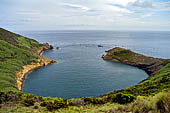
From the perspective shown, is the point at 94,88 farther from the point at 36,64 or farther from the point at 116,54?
the point at 116,54

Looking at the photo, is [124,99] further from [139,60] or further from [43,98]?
[139,60]

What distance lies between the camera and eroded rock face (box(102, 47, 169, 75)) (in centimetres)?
5506

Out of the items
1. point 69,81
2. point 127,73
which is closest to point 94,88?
point 69,81

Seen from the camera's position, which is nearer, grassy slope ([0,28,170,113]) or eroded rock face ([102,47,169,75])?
grassy slope ([0,28,170,113])

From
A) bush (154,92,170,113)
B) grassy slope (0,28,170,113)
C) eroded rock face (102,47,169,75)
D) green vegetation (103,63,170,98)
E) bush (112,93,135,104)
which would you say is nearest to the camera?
bush (154,92,170,113)

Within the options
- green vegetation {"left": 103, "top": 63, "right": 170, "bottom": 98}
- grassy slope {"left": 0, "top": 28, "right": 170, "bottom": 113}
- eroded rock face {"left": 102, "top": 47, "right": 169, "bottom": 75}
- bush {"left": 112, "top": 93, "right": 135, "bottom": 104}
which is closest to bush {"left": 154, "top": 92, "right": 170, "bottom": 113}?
grassy slope {"left": 0, "top": 28, "right": 170, "bottom": 113}

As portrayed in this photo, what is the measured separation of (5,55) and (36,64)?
39.2ft

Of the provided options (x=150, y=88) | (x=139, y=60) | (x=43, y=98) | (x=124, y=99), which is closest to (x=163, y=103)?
(x=124, y=99)

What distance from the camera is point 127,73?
171 feet

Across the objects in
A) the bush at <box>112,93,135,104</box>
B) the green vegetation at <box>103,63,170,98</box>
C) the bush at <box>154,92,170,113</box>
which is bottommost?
the green vegetation at <box>103,63,170,98</box>

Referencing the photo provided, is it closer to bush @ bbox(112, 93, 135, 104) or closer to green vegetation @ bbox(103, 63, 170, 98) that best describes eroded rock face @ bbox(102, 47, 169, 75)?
green vegetation @ bbox(103, 63, 170, 98)

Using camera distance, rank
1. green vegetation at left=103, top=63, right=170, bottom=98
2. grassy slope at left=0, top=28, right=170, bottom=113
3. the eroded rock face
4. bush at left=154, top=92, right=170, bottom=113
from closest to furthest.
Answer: bush at left=154, top=92, right=170, bottom=113, grassy slope at left=0, top=28, right=170, bottom=113, green vegetation at left=103, top=63, right=170, bottom=98, the eroded rock face

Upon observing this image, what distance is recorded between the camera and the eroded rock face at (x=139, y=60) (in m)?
55.1

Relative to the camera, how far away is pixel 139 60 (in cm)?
6525
